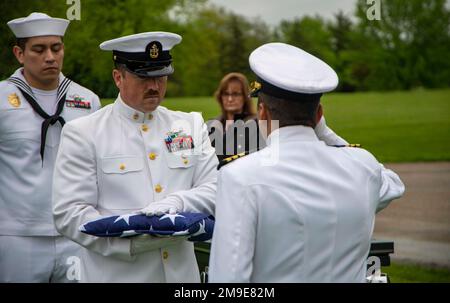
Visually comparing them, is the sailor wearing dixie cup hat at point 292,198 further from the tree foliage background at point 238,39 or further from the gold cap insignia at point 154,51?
the tree foliage background at point 238,39

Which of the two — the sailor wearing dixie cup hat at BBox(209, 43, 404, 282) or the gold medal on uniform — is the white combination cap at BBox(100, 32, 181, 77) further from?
the sailor wearing dixie cup hat at BBox(209, 43, 404, 282)

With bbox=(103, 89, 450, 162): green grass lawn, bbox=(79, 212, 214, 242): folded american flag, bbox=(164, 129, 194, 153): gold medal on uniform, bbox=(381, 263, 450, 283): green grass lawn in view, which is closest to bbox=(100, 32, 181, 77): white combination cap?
bbox=(164, 129, 194, 153): gold medal on uniform

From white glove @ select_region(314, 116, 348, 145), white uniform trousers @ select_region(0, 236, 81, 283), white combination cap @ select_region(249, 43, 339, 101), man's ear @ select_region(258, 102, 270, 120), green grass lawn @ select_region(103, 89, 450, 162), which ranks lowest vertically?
green grass lawn @ select_region(103, 89, 450, 162)

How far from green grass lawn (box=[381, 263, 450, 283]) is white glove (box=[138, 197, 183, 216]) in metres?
4.43

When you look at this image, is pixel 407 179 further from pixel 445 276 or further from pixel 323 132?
pixel 323 132

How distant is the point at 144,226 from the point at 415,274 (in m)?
5.02

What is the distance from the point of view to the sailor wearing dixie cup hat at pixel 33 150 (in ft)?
14.0

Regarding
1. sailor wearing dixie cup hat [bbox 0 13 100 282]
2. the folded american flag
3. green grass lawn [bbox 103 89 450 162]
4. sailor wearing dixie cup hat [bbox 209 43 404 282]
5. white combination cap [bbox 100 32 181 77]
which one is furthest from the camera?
green grass lawn [bbox 103 89 450 162]

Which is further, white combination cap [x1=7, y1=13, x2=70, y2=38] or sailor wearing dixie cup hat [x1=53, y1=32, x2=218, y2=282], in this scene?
white combination cap [x1=7, y1=13, x2=70, y2=38]

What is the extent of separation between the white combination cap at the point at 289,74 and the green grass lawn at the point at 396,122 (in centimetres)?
679

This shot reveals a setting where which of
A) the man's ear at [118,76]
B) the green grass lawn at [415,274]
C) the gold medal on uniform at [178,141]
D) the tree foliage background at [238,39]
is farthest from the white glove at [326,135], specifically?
the green grass lawn at [415,274]

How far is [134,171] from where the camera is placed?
3441 millimetres

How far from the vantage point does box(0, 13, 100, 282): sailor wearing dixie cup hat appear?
4277mm
